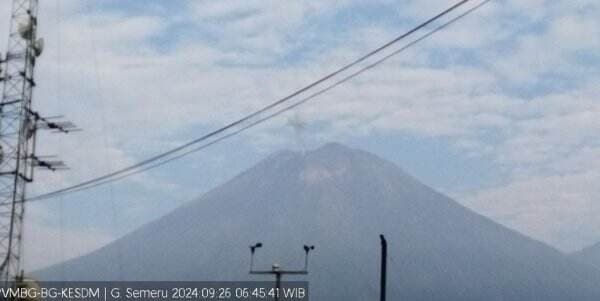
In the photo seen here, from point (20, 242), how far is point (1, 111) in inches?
357

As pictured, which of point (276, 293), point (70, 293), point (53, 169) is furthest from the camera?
point (53, 169)

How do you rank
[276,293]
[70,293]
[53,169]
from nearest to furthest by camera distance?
[276,293], [70,293], [53,169]

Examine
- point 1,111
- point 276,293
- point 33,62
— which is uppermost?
point 33,62

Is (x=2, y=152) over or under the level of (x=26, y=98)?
under

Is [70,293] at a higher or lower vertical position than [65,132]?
lower

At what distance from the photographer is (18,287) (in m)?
50.6

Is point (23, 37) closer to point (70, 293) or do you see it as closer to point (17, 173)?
point (17, 173)

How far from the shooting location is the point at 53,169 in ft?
175

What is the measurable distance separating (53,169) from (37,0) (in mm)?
11653

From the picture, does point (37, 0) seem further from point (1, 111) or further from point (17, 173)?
point (17, 173)

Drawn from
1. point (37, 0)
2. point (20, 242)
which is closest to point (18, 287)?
point (20, 242)

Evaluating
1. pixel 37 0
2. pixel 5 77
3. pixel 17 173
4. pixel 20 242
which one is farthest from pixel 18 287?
pixel 37 0

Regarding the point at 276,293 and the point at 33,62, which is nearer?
the point at 276,293

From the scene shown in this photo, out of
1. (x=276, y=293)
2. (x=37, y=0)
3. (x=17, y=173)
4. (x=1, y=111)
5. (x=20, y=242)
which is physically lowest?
(x=276, y=293)
